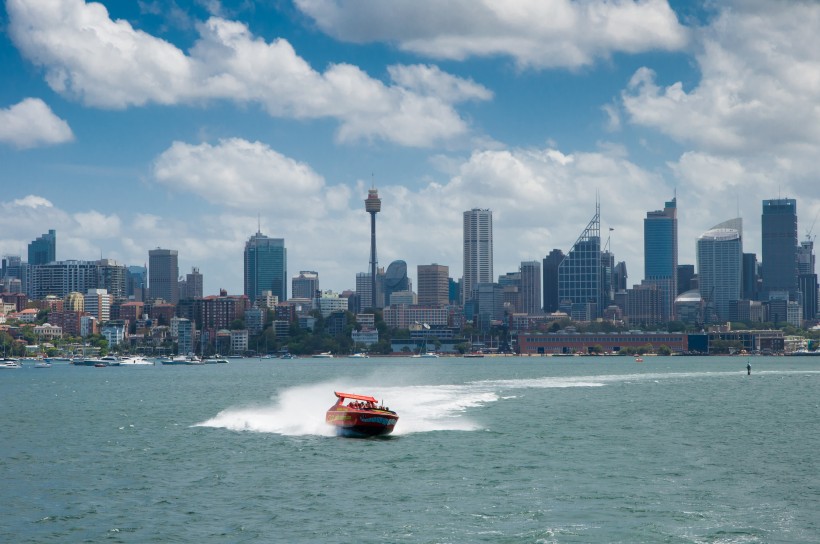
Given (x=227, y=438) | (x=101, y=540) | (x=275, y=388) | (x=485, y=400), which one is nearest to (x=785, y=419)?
(x=485, y=400)

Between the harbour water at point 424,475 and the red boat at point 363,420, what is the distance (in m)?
1.00

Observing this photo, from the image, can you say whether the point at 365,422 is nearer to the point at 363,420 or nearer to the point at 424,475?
the point at 363,420

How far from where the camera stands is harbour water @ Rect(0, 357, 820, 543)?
43.7 m

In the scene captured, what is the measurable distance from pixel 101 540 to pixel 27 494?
11.0 metres

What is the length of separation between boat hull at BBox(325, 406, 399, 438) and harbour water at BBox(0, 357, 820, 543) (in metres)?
1.00

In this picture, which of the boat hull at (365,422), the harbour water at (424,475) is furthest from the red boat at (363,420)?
the harbour water at (424,475)

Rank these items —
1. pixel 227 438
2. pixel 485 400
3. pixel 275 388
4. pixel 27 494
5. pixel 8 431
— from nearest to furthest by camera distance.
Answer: pixel 27 494 → pixel 227 438 → pixel 8 431 → pixel 485 400 → pixel 275 388

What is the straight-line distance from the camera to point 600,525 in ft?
143

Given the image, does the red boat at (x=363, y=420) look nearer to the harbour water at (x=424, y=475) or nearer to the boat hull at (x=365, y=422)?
the boat hull at (x=365, y=422)

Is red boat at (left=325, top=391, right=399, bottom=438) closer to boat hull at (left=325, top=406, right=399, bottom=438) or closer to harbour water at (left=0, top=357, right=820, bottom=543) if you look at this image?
boat hull at (left=325, top=406, right=399, bottom=438)

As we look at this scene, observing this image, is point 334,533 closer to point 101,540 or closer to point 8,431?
point 101,540

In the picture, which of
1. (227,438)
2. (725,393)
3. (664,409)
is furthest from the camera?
(725,393)

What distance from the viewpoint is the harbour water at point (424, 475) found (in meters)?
43.7

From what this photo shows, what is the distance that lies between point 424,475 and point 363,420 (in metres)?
15.2
